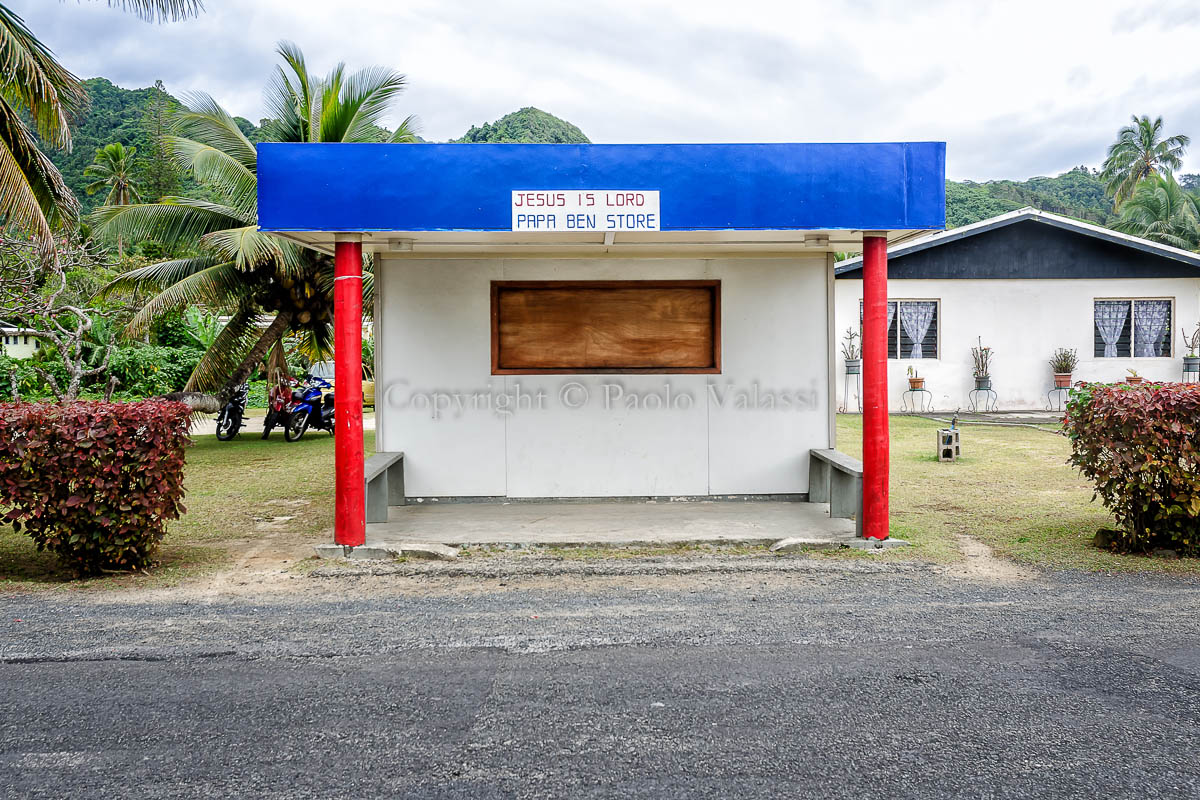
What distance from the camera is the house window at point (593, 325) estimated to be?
860 cm

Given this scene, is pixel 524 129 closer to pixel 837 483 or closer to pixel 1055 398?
pixel 1055 398

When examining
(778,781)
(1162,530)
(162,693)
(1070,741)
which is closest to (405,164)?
(162,693)

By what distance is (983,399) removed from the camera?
2050cm

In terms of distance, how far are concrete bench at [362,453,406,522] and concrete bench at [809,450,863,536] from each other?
12.7 feet

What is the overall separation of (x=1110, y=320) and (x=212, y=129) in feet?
63.1

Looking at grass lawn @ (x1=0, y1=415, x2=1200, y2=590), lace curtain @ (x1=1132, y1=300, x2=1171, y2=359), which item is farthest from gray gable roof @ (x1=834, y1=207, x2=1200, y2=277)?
grass lawn @ (x1=0, y1=415, x2=1200, y2=590)

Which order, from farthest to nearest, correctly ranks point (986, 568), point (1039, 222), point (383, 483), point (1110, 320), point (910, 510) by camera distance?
point (1110, 320) → point (1039, 222) → point (910, 510) → point (383, 483) → point (986, 568)

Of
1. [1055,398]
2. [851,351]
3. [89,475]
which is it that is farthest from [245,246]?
[1055,398]

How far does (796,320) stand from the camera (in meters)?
8.60

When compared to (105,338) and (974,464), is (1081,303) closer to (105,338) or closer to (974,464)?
(974,464)

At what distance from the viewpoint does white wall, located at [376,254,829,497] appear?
27.9ft

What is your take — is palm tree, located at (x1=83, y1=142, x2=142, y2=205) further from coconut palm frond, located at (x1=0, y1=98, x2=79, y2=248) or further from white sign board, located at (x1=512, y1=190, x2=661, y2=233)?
white sign board, located at (x1=512, y1=190, x2=661, y2=233)

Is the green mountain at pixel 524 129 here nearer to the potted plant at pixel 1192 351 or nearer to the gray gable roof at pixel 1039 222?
the gray gable roof at pixel 1039 222

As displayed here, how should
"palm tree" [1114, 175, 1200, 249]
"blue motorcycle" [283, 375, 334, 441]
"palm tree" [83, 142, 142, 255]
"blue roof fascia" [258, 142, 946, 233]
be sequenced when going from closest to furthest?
1. "blue roof fascia" [258, 142, 946, 233]
2. "blue motorcycle" [283, 375, 334, 441]
3. "palm tree" [1114, 175, 1200, 249]
4. "palm tree" [83, 142, 142, 255]
